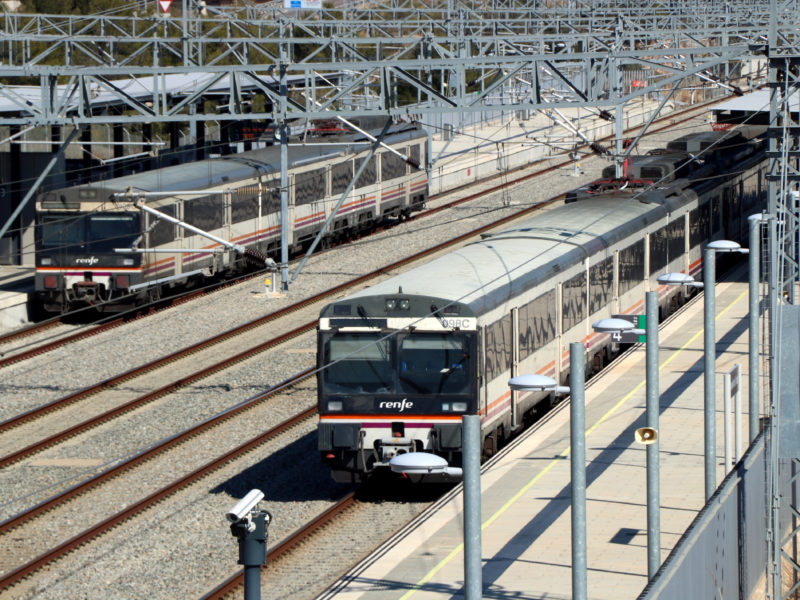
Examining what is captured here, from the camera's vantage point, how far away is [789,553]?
49.5ft

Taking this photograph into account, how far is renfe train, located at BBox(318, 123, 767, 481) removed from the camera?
15195mm

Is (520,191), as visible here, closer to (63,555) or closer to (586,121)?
(586,121)

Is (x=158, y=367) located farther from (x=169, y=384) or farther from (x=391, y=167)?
(x=391, y=167)

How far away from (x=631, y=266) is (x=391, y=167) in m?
14.9

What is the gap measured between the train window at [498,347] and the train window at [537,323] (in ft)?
1.67

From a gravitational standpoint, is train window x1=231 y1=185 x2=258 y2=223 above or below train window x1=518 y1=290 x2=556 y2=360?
above


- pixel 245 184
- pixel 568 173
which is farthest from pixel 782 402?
pixel 568 173

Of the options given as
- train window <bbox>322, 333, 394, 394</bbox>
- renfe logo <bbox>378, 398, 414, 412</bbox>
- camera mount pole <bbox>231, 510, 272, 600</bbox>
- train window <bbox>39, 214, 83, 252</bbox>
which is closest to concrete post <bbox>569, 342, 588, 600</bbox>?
camera mount pole <bbox>231, 510, 272, 600</bbox>

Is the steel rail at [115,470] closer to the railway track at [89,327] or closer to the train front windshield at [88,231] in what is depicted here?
the railway track at [89,327]

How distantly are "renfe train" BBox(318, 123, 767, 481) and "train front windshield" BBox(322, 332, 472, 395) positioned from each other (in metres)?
0.01

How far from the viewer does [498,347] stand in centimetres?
1625

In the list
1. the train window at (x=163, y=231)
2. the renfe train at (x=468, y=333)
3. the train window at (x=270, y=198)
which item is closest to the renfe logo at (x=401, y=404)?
the renfe train at (x=468, y=333)

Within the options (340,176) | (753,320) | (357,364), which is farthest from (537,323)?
(340,176)

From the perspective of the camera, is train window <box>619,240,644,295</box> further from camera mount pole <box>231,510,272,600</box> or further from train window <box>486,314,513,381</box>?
camera mount pole <box>231,510,272,600</box>
